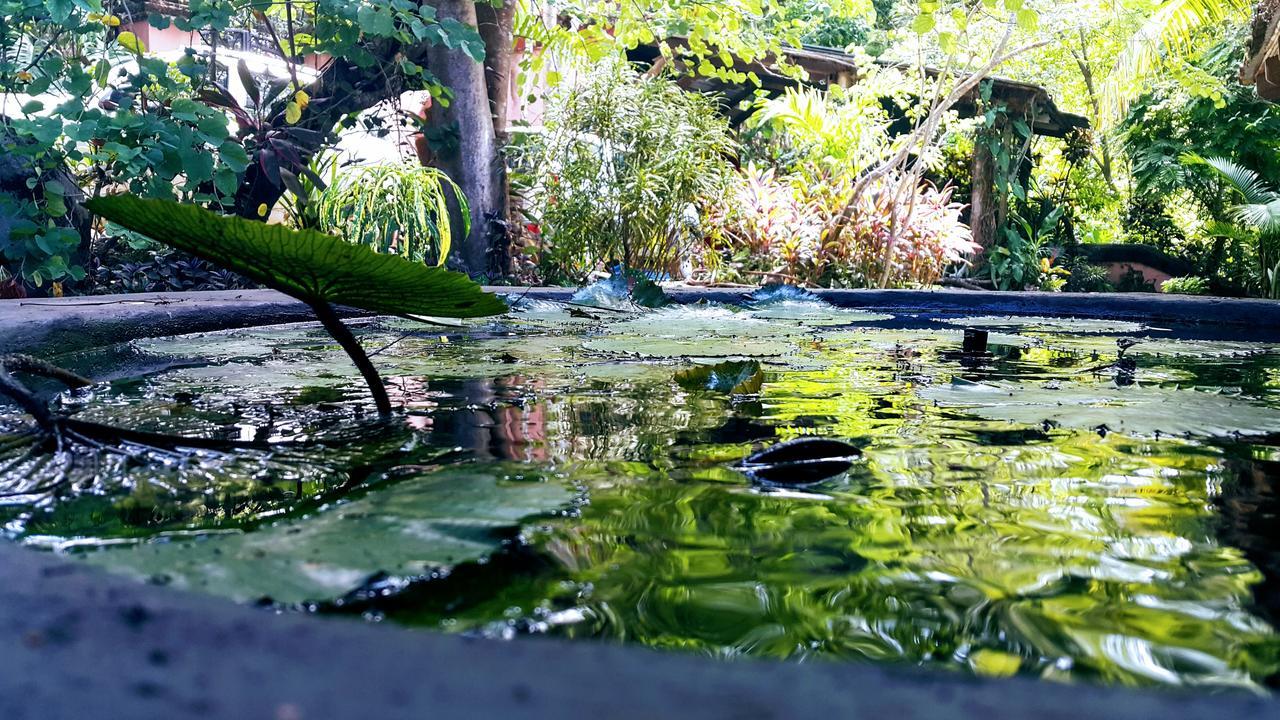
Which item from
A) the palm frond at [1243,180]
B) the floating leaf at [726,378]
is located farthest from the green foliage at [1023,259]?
the floating leaf at [726,378]

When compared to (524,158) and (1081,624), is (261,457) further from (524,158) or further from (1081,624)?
(524,158)

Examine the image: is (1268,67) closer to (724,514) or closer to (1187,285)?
(1187,285)

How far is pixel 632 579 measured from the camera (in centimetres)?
60

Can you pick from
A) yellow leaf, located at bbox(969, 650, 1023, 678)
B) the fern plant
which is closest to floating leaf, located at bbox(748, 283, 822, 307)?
the fern plant

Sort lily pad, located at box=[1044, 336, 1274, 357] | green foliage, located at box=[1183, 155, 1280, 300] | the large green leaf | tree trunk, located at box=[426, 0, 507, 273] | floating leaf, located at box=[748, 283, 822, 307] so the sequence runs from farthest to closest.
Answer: green foliage, located at box=[1183, 155, 1280, 300]
tree trunk, located at box=[426, 0, 507, 273]
floating leaf, located at box=[748, 283, 822, 307]
lily pad, located at box=[1044, 336, 1274, 357]
the large green leaf

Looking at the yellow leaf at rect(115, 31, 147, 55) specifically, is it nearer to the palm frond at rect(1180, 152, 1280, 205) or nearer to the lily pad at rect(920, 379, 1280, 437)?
the lily pad at rect(920, 379, 1280, 437)

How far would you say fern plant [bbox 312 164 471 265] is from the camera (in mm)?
4922

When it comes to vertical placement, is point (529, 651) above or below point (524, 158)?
below

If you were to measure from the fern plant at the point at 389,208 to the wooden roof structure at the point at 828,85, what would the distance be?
4183 mm

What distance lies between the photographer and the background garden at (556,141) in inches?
151

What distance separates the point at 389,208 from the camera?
16.2 feet

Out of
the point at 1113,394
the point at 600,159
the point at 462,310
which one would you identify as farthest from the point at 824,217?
the point at 462,310

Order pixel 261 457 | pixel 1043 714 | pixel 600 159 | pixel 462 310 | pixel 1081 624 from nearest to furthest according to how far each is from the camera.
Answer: pixel 1043 714
pixel 1081 624
pixel 261 457
pixel 462 310
pixel 600 159

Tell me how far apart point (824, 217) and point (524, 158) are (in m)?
2.42
